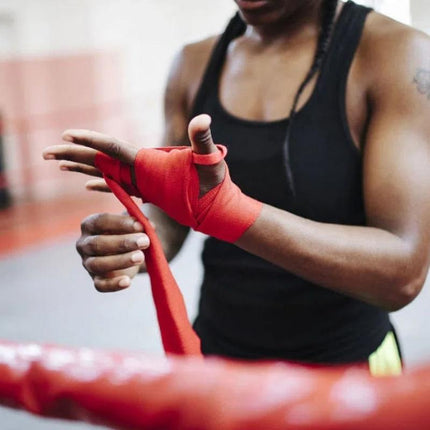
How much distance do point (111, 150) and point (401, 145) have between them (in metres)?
0.39

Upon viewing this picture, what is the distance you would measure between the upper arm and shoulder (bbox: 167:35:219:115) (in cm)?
35

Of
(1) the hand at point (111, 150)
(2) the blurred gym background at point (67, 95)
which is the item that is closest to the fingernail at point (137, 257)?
(1) the hand at point (111, 150)

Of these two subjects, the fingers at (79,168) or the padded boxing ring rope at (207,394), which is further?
the fingers at (79,168)

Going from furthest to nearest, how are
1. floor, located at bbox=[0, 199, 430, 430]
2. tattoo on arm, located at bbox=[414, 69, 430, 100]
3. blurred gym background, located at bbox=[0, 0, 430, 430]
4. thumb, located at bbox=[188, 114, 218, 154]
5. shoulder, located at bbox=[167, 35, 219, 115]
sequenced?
blurred gym background, located at bbox=[0, 0, 430, 430]
floor, located at bbox=[0, 199, 430, 430]
shoulder, located at bbox=[167, 35, 219, 115]
tattoo on arm, located at bbox=[414, 69, 430, 100]
thumb, located at bbox=[188, 114, 218, 154]

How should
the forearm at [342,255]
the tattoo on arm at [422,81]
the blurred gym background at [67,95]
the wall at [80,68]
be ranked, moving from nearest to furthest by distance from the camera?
the forearm at [342,255], the tattoo on arm at [422,81], the blurred gym background at [67,95], the wall at [80,68]

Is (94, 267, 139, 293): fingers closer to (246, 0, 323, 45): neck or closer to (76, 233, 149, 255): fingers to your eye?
(76, 233, 149, 255): fingers

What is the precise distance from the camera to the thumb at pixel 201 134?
569mm

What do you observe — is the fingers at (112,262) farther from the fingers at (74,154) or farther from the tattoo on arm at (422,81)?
the tattoo on arm at (422,81)

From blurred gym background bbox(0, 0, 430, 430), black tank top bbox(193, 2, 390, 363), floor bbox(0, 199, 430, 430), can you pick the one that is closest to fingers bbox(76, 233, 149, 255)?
black tank top bbox(193, 2, 390, 363)

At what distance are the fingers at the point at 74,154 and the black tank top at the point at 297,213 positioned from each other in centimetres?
28

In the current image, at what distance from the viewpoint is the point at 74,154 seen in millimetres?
705

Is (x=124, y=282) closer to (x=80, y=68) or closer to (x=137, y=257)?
(x=137, y=257)

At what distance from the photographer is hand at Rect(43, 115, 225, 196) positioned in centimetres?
58

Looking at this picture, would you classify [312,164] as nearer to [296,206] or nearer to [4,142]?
[296,206]
